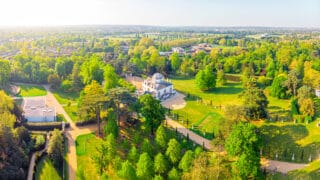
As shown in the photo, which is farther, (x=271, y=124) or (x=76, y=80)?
(x=76, y=80)

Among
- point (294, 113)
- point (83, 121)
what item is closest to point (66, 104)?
point (83, 121)

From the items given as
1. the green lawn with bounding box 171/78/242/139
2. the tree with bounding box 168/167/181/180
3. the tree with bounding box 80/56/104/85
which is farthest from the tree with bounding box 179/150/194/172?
the tree with bounding box 80/56/104/85

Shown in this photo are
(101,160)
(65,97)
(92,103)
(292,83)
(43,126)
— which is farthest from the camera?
(65,97)

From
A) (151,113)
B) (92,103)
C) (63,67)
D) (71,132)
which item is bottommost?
(71,132)

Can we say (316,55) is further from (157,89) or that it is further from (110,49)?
(110,49)

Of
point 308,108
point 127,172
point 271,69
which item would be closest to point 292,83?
point 308,108

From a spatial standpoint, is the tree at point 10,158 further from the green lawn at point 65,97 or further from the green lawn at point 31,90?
the green lawn at point 31,90

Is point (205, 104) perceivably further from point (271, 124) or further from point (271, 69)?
point (271, 69)
